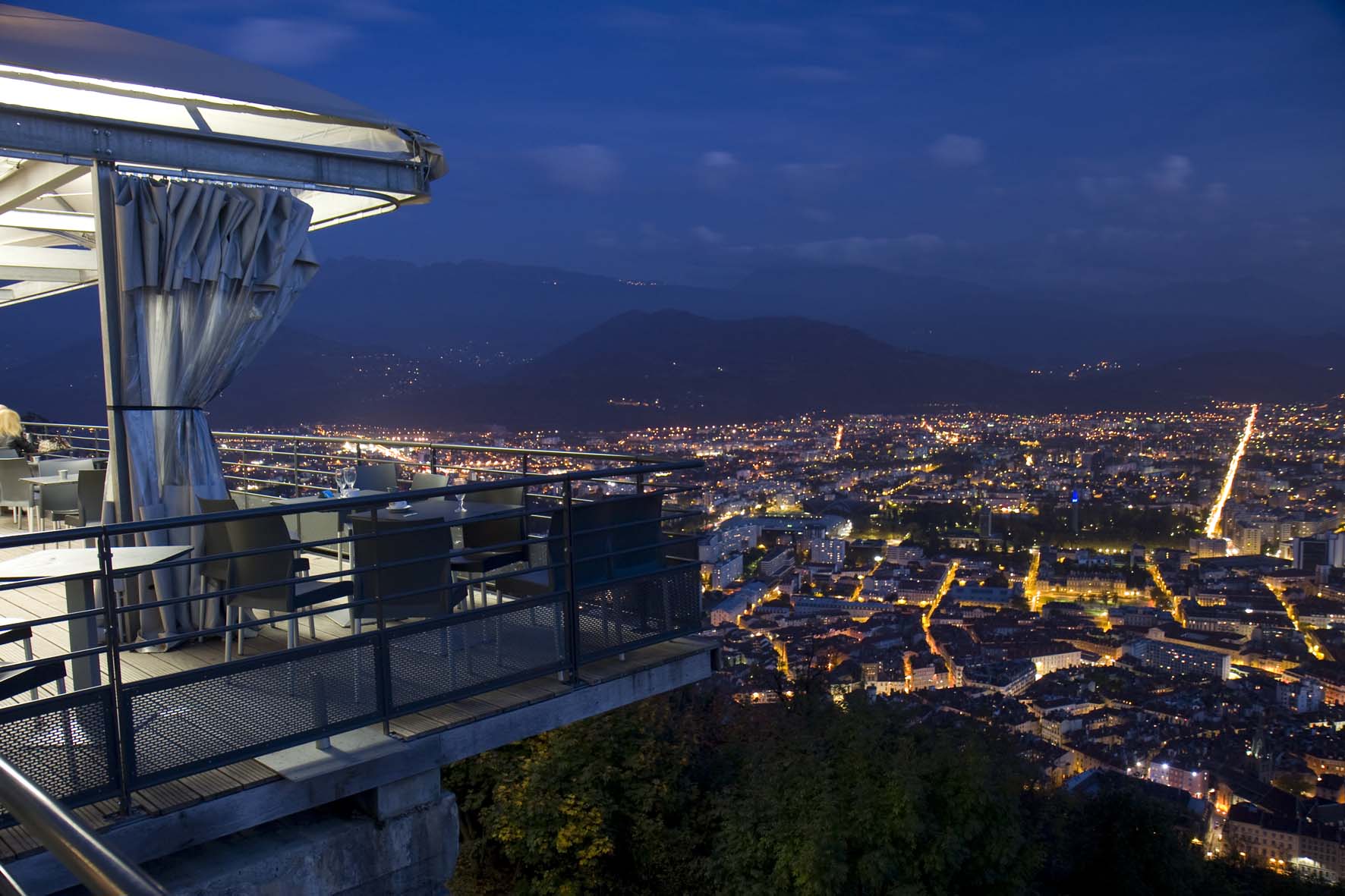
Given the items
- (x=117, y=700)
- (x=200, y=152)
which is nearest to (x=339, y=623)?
(x=117, y=700)

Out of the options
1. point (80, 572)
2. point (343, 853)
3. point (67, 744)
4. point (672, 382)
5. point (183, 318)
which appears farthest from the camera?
point (672, 382)

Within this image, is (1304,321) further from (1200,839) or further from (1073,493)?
(1200,839)

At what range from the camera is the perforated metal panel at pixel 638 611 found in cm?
502

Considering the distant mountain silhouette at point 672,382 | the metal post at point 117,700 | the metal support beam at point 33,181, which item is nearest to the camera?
the metal post at point 117,700

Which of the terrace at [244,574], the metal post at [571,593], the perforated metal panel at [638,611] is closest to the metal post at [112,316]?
the terrace at [244,574]

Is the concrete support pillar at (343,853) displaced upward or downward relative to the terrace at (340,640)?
downward

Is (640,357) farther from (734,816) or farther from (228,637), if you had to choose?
(228,637)

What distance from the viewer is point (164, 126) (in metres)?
5.07

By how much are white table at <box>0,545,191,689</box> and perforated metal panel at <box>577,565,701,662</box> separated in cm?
210

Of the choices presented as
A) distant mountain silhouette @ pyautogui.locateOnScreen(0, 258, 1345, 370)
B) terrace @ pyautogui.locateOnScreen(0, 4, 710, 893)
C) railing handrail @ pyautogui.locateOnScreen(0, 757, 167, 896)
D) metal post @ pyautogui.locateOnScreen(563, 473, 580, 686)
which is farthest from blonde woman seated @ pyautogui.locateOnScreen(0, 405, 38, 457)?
distant mountain silhouette @ pyautogui.locateOnScreen(0, 258, 1345, 370)

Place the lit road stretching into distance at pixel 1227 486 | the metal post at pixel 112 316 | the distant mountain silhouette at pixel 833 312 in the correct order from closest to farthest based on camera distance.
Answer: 1. the metal post at pixel 112 316
2. the lit road stretching into distance at pixel 1227 486
3. the distant mountain silhouette at pixel 833 312

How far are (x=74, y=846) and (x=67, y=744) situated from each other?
2785 mm

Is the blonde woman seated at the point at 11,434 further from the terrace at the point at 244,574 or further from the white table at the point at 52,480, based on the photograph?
the terrace at the point at 244,574

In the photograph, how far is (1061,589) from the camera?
31.8 meters
